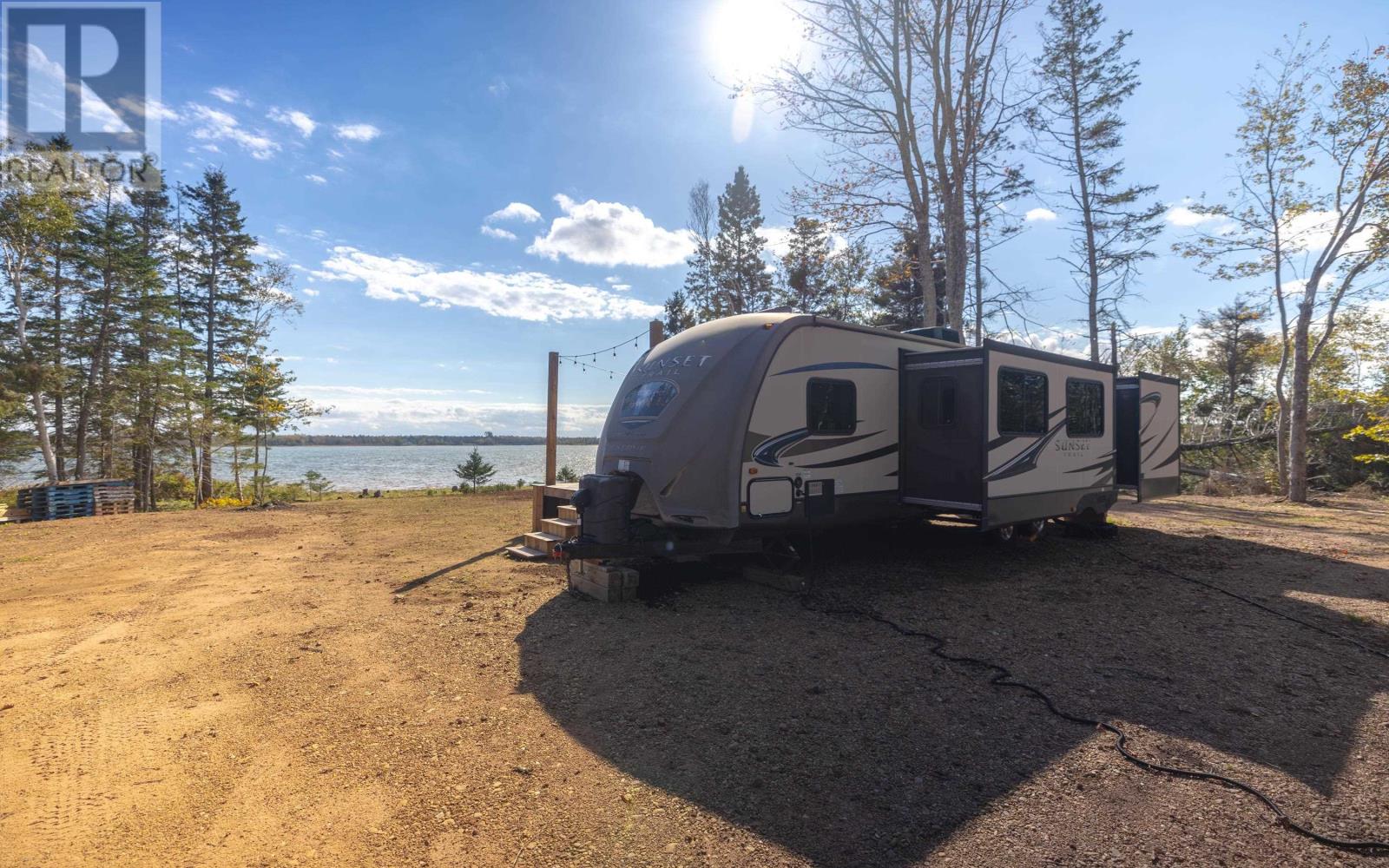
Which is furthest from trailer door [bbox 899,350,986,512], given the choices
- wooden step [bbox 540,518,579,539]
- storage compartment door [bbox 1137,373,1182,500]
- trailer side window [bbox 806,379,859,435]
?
storage compartment door [bbox 1137,373,1182,500]

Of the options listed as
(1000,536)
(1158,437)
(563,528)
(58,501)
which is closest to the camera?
(563,528)

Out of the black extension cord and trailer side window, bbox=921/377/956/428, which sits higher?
trailer side window, bbox=921/377/956/428

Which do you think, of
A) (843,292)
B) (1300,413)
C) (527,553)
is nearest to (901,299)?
(843,292)

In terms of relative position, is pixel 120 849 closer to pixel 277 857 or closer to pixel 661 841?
pixel 277 857

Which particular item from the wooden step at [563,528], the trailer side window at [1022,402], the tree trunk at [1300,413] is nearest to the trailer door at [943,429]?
the trailer side window at [1022,402]

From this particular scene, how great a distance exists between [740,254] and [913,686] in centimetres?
2823

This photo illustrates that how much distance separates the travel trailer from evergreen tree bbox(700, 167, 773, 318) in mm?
21296

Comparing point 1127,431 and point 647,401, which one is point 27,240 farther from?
point 1127,431

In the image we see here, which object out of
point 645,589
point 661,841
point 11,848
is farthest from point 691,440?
point 11,848

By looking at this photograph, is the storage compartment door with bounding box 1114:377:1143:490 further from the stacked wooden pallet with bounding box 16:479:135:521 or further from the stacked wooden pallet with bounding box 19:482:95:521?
the stacked wooden pallet with bounding box 19:482:95:521

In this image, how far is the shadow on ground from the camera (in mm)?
2971

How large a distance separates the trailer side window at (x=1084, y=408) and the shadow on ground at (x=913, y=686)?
2157 mm

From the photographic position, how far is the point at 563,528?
7.80 metres

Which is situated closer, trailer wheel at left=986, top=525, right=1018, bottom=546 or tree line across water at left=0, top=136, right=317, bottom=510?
trailer wheel at left=986, top=525, right=1018, bottom=546
